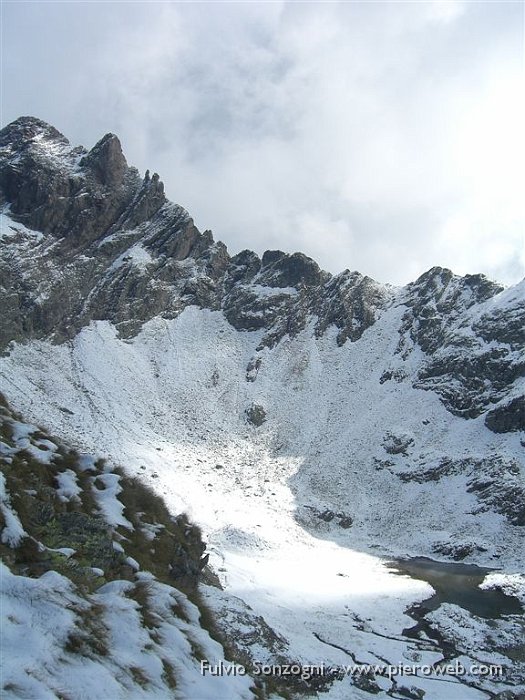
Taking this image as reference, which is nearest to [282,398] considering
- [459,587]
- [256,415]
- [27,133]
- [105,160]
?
[256,415]

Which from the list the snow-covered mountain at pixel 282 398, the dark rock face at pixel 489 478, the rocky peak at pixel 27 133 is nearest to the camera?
the snow-covered mountain at pixel 282 398

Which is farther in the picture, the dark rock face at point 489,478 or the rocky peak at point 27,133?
the rocky peak at point 27,133

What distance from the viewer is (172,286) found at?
103188 mm

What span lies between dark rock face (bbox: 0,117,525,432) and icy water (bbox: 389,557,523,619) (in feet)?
79.6

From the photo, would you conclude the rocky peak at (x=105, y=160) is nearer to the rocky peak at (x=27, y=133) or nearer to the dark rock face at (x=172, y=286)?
the dark rock face at (x=172, y=286)

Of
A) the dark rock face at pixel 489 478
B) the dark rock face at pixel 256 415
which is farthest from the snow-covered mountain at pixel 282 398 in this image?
the dark rock face at pixel 256 415

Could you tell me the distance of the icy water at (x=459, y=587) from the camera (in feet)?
128

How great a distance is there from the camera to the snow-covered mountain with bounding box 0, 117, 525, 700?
36.0 meters

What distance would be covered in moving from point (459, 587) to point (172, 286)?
74203mm

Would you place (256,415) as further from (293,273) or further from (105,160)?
(105,160)

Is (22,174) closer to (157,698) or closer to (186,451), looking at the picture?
(186,451)

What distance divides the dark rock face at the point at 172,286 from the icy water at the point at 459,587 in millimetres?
24272

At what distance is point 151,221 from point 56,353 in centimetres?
4328

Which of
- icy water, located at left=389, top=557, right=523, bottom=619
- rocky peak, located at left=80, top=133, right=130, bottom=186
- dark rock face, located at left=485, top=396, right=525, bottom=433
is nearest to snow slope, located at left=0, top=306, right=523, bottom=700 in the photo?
dark rock face, located at left=485, top=396, right=525, bottom=433
